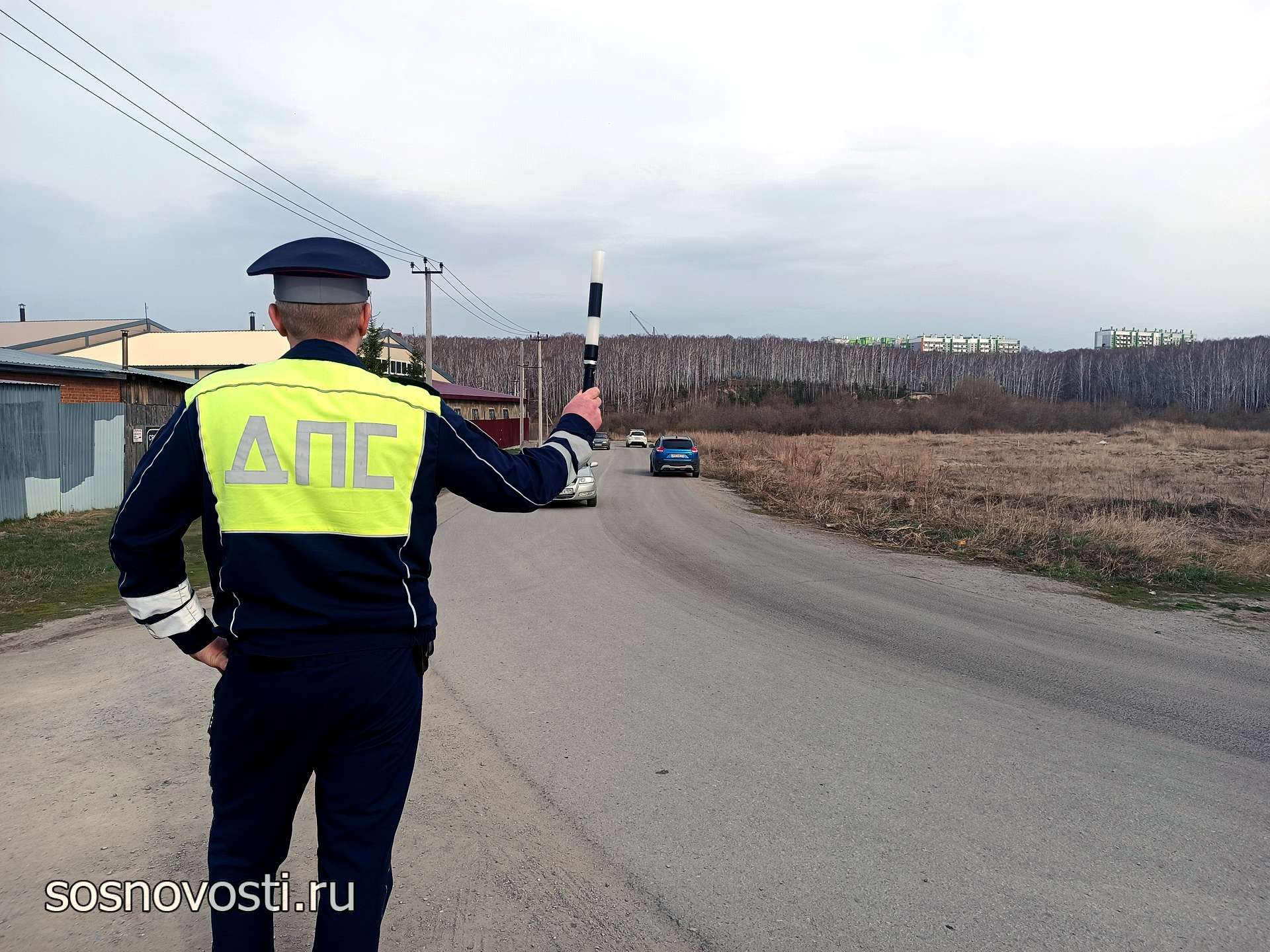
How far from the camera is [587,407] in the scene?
2752 mm

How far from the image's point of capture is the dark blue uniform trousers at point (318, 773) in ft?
6.79

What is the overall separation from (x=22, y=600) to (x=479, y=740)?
266 inches

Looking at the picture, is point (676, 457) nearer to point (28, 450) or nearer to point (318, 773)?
point (28, 450)

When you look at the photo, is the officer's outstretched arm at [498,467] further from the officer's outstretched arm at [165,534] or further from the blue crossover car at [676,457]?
the blue crossover car at [676,457]

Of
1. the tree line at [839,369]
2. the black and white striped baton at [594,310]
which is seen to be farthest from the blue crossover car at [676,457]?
the tree line at [839,369]

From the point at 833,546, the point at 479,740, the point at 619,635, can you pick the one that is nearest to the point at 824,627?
the point at 619,635

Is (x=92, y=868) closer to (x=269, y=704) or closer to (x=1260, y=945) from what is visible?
(x=269, y=704)

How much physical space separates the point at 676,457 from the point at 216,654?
29.5m

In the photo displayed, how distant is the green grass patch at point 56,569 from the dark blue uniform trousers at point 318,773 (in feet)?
18.5

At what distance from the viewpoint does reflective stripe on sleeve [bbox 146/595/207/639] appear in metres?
2.31

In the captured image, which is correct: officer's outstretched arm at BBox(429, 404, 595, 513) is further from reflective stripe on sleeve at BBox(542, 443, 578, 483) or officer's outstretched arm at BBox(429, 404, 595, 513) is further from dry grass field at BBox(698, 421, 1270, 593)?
dry grass field at BBox(698, 421, 1270, 593)

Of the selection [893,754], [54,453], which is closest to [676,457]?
[54,453]

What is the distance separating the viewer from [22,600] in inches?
345

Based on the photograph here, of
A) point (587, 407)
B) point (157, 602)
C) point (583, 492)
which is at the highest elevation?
point (587, 407)
